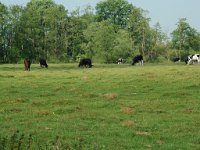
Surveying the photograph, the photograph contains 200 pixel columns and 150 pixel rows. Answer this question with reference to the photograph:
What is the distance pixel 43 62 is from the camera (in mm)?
46031

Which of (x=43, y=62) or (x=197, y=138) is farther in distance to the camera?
(x=43, y=62)

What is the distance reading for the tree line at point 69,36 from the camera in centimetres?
8600

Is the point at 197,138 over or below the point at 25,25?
below

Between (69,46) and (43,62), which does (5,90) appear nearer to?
(43,62)

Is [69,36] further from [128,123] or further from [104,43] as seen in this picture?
[128,123]

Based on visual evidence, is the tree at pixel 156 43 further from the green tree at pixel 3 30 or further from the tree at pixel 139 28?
the green tree at pixel 3 30

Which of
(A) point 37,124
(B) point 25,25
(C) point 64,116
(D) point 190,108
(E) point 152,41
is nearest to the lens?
(A) point 37,124

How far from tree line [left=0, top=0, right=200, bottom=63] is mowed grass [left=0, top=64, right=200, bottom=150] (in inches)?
2219

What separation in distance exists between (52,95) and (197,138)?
10358mm

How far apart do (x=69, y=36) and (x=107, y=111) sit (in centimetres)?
8333

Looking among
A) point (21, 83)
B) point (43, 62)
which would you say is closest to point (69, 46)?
point (43, 62)

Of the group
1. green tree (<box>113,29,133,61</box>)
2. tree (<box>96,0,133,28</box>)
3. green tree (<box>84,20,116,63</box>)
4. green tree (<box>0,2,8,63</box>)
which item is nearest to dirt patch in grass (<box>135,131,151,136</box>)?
green tree (<box>84,20,116,63</box>)

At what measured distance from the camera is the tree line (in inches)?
3386

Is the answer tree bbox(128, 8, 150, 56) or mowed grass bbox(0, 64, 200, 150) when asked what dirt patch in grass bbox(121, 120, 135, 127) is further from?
tree bbox(128, 8, 150, 56)
